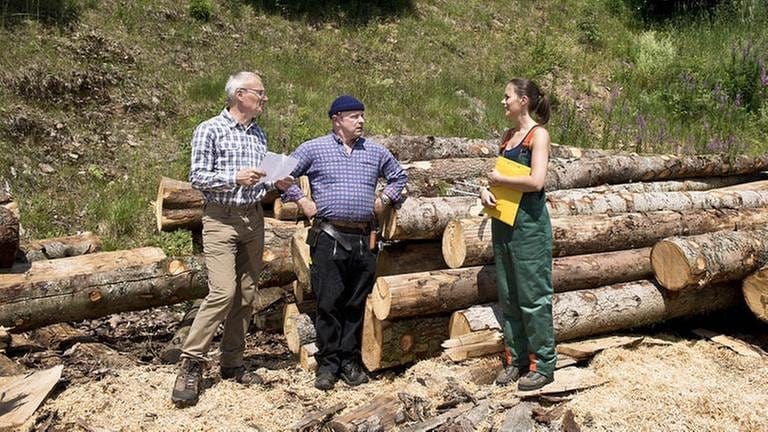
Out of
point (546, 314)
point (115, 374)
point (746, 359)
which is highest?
point (546, 314)

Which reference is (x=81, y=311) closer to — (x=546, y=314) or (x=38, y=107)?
(x=546, y=314)

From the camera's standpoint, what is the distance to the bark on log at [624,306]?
5.27 m

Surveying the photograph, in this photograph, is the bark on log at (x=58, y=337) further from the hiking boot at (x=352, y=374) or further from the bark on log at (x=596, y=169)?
the bark on log at (x=596, y=169)

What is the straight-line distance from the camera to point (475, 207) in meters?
5.91

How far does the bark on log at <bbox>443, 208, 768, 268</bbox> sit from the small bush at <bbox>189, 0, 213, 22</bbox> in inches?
402

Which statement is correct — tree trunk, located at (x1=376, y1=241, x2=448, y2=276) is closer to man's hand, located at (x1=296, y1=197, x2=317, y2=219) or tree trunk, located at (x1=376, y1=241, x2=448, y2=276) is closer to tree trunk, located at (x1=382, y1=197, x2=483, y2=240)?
tree trunk, located at (x1=382, y1=197, x2=483, y2=240)

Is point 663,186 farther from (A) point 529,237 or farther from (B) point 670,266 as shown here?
(A) point 529,237

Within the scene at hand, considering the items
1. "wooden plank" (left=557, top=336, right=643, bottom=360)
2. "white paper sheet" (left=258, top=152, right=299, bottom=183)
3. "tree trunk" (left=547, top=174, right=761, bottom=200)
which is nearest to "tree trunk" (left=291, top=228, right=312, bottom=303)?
"white paper sheet" (left=258, top=152, right=299, bottom=183)

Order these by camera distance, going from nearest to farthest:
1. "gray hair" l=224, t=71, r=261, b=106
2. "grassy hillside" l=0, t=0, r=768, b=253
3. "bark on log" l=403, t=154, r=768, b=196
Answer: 1. "gray hair" l=224, t=71, r=261, b=106
2. "bark on log" l=403, t=154, r=768, b=196
3. "grassy hillside" l=0, t=0, r=768, b=253

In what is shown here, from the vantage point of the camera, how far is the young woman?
14.7 ft

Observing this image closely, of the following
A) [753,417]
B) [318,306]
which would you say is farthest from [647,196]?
[318,306]

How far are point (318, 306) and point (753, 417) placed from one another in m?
3.18

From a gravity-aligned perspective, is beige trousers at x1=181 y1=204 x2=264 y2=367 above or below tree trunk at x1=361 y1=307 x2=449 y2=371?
above

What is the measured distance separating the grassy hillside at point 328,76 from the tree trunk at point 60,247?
988 millimetres
